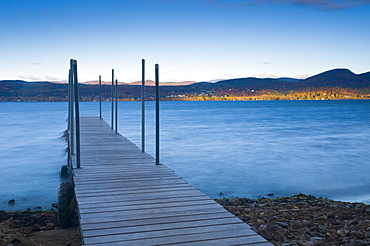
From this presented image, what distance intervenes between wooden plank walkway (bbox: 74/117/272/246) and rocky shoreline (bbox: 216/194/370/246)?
133 centimetres

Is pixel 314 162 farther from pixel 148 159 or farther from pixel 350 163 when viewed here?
pixel 148 159

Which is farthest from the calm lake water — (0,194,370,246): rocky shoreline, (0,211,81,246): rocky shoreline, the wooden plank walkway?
the wooden plank walkway

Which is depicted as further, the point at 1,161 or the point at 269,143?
the point at 269,143

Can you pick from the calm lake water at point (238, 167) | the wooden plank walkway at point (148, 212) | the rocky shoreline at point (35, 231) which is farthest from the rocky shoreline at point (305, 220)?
the rocky shoreline at point (35, 231)

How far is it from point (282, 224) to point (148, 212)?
247 centimetres

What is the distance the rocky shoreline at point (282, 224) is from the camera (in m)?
4.68

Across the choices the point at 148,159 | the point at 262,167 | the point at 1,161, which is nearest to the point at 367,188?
the point at 262,167

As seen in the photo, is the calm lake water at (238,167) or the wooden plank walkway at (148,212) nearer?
the wooden plank walkway at (148,212)

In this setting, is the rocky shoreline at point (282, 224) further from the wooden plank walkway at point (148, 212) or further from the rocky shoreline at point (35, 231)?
the wooden plank walkway at point (148, 212)

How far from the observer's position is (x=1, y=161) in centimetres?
1362

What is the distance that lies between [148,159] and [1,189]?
14.8ft

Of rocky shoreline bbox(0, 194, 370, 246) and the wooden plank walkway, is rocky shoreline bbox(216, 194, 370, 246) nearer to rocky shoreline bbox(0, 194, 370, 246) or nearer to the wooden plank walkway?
rocky shoreline bbox(0, 194, 370, 246)

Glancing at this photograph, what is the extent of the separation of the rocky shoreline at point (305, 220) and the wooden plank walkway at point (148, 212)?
4.38 feet

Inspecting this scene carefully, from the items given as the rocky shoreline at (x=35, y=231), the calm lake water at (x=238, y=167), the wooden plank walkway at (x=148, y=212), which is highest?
the wooden plank walkway at (x=148, y=212)
